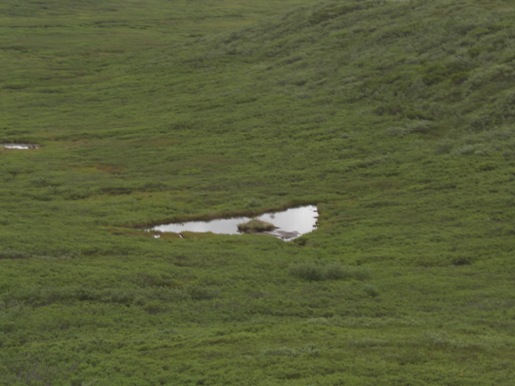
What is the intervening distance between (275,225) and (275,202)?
11.8 feet

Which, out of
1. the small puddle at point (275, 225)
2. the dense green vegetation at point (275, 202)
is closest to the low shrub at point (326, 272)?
the dense green vegetation at point (275, 202)

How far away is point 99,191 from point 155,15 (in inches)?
4280

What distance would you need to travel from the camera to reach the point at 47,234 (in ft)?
150

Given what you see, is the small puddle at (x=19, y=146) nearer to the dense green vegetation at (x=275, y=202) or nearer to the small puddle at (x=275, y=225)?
the dense green vegetation at (x=275, y=202)

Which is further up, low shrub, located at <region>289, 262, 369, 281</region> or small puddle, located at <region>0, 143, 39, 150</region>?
small puddle, located at <region>0, 143, 39, 150</region>

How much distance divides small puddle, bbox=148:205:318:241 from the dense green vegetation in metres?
0.89

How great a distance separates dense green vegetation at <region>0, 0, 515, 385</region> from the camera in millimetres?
29969

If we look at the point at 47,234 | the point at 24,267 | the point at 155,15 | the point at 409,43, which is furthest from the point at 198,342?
the point at 155,15

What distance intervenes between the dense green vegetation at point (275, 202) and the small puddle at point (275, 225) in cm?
89

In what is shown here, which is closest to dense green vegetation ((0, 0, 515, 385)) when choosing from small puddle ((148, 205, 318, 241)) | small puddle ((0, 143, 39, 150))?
small puddle ((148, 205, 318, 241))

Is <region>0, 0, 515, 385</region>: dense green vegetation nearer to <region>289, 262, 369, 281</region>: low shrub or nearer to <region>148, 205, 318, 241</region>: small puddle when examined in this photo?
<region>289, 262, 369, 281</region>: low shrub

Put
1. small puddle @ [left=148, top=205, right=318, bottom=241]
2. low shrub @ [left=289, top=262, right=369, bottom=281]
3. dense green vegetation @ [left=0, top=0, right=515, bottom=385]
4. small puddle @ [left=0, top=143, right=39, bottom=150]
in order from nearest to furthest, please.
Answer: dense green vegetation @ [left=0, top=0, right=515, bottom=385], low shrub @ [left=289, top=262, right=369, bottom=281], small puddle @ [left=148, top=205, right=318, bottom=241], small puddle @ [left=0, top=143, right=39, bottom=150]

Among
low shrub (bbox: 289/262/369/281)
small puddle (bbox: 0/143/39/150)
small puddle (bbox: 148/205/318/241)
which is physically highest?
small puddle (bbox: 0/143/39/150)

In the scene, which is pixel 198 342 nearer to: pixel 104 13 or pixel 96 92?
pixel 96 92
